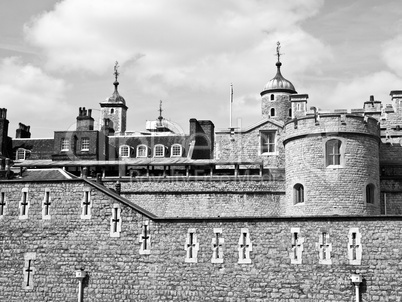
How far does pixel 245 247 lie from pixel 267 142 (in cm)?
1832

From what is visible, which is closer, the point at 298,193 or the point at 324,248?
the point at 324,248

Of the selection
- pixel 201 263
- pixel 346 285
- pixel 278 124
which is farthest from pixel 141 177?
pixel 346 285

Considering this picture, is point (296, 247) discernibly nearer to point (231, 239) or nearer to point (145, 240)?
point (231, 239)

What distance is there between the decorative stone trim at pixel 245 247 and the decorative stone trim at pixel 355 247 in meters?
3.87

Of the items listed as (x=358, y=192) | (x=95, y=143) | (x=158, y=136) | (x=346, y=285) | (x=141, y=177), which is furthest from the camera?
(x=158, y=136)

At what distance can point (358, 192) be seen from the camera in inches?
1379

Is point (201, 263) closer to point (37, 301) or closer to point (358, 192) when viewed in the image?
point (37, 301)

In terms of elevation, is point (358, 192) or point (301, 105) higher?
point (301, 105)

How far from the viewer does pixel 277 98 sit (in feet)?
176

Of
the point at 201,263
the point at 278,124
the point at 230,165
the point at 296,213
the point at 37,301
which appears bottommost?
the point at 37,301

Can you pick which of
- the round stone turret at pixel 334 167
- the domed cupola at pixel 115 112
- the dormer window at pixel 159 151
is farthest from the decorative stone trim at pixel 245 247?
the domed cupola at pixel 115 112

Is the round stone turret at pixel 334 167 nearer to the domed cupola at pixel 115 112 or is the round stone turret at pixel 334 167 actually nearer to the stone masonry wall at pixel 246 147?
the stone masonry wall at pixel 246 147

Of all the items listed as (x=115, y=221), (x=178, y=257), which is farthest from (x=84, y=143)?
(x=178, y=257)

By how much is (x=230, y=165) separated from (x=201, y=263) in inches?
690
